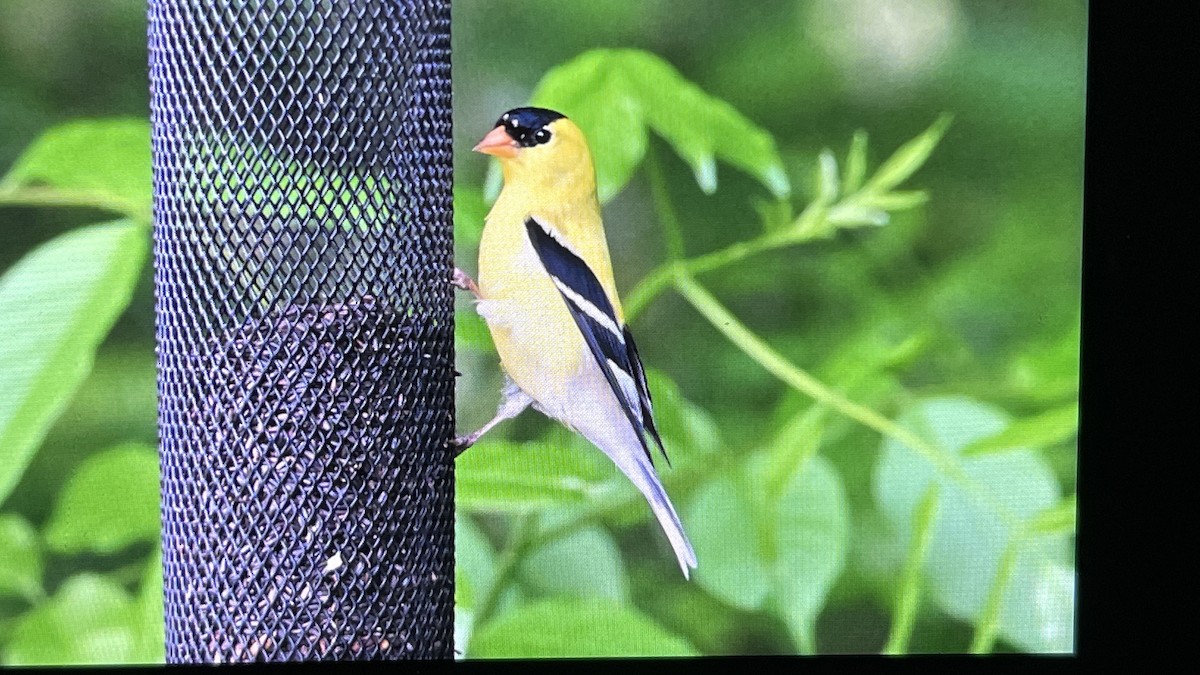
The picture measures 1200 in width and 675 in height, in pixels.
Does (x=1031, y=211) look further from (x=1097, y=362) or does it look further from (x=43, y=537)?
(x=43, y=537)

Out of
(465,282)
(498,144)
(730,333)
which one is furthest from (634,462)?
(498,144)

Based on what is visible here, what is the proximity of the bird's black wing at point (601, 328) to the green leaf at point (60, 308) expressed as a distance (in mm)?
476

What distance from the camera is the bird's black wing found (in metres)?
1.37

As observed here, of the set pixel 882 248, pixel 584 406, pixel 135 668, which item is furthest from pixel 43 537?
pixel 882 248

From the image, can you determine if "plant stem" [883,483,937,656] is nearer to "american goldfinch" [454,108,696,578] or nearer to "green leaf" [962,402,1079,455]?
"green leaf" [962,402,1079,455]

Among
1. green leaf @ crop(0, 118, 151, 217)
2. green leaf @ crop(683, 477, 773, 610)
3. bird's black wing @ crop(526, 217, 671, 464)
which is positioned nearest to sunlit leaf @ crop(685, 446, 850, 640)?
green leaf @ crop(683, 477, 773, 610)

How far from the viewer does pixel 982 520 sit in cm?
148

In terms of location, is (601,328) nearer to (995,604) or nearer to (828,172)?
(828,172)

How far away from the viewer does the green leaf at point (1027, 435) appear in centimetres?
145

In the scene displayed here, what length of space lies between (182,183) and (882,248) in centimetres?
83

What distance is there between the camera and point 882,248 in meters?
1.42

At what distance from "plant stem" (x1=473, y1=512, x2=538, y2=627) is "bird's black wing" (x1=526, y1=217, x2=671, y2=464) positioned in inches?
6.9

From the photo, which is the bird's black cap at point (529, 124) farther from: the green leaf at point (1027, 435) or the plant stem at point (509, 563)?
the green leaf at point (1027, 435)

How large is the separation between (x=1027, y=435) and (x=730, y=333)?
0.40 metres
